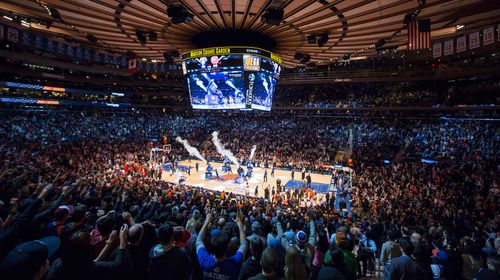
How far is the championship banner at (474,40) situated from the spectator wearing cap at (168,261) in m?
18.5

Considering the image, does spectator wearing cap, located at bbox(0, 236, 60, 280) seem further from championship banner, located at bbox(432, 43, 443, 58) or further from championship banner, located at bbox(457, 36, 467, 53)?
championship banner, located at bbox(432, 43, 443, 58)

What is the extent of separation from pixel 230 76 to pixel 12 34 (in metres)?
19.3

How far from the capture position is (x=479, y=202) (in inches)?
484

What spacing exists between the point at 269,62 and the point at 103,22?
768 cm

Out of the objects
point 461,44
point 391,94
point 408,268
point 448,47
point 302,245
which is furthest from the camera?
point 391,94

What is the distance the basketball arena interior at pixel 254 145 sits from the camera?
10.9 feet

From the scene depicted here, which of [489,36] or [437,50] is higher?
[437,50]

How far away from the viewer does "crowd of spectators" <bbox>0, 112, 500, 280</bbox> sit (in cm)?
288

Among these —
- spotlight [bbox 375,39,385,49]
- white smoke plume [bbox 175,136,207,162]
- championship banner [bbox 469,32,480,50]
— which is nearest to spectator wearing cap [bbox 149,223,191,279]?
spotlight [bbox 375,39,385,49]

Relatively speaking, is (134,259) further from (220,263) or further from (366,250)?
(366,250)

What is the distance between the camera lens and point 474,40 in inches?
558

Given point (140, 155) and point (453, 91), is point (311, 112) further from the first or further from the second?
point (140, 155)

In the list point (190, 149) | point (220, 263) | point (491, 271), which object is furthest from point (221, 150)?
point (220, 263)

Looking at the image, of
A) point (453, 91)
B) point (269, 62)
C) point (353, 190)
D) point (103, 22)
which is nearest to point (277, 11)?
point (269, 62)
